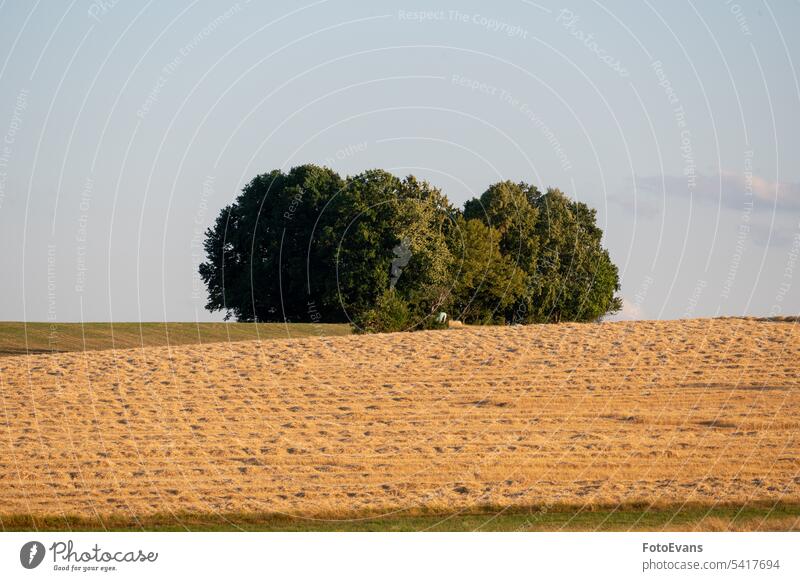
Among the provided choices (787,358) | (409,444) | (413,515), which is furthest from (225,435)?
(787,358)

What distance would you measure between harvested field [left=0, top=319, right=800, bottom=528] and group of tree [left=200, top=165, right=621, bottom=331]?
1916 cm

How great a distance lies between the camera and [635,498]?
94.6 feet

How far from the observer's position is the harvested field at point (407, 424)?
30172 mm

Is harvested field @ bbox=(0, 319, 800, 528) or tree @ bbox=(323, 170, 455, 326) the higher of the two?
tree @ bbox=(323, 170, 455, 326)

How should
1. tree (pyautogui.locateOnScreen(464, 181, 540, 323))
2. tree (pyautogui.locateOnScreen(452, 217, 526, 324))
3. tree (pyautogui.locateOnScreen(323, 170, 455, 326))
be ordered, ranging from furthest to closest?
1. tree (pyautogui.locateOnScreen(464, 181, 540, 323))
2. tree (pyautogui.locateOnScreen(452, 217, 526, 324))
3. tree (pyautogui.locateOnScreen(323, 170, 455, 326))

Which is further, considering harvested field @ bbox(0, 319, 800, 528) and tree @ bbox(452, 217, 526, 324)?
tree @ bbox(452, 217, 526, 324)

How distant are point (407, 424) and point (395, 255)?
41.2 m

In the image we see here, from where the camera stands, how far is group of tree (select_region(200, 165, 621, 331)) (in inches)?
3132

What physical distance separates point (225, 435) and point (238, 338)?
30.4m

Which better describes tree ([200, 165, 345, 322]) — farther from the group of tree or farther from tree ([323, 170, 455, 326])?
tree ([323, 170, 455, 326])

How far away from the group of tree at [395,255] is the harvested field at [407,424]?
62.9 ft

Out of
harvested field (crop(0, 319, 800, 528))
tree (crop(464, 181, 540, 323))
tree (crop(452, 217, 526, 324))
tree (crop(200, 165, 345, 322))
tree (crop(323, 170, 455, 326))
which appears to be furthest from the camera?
tree (crop(464, 181, 540, 323))

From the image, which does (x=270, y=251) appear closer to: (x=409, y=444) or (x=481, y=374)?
(x=481, y=374)

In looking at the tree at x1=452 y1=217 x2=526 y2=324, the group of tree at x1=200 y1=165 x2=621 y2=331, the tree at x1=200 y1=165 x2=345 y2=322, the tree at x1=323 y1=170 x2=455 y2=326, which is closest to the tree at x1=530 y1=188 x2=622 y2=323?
the group of tree at x1=200 y1=165 x2=621 y2=331
